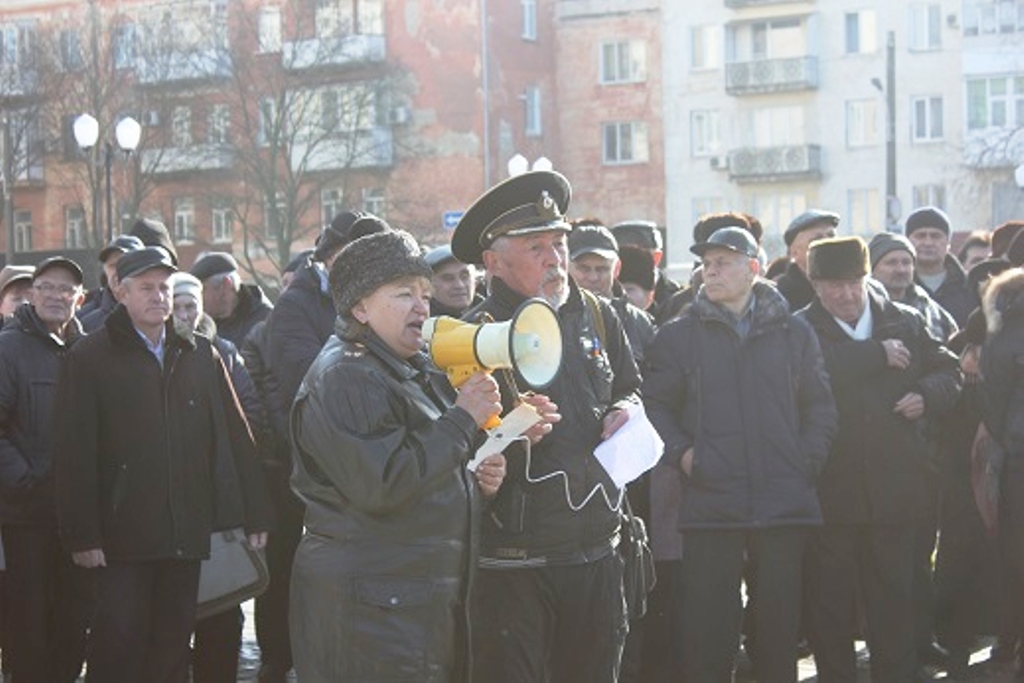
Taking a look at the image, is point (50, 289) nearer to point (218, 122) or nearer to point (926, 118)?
point (218, 122)

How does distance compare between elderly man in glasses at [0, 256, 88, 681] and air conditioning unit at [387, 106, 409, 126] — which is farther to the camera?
air conditioning unit at [387, 106, 409, 126]

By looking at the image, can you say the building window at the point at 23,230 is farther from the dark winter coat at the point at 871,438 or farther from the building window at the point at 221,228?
the dark winter coat at the point at 871,438

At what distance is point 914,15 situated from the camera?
60.9 metres

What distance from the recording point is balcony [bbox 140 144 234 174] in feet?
200

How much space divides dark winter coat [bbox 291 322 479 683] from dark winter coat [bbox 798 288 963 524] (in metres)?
3.99

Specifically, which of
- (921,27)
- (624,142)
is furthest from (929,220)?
(624,142)

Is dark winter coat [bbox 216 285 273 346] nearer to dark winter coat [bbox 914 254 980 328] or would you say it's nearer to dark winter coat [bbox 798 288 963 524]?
dark winter coat [bbox 798 288 963 524]

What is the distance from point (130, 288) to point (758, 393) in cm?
284

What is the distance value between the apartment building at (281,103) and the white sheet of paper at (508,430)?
170ft

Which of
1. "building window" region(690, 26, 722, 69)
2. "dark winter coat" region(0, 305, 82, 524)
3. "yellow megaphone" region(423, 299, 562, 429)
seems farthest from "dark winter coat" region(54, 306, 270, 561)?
"building window" region(690, 26, 722, 69)

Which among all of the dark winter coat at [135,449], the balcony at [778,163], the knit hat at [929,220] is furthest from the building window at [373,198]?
the dark winter coat at [135,449]

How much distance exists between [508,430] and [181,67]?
54801 mm

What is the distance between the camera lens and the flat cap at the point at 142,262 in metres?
8.87

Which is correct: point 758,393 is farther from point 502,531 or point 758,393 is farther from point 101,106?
point 101,106
